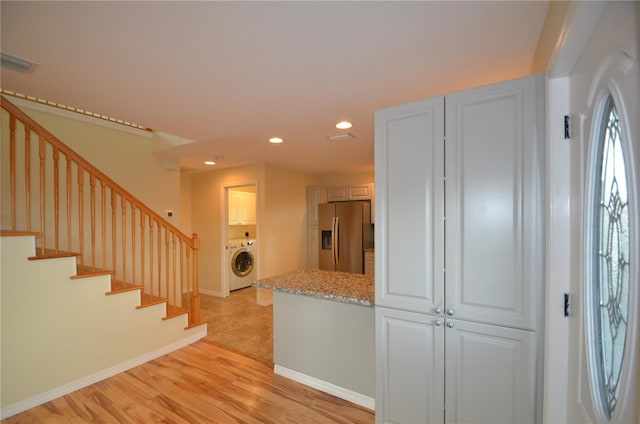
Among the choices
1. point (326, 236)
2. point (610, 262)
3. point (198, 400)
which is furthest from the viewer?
point (326, 236)

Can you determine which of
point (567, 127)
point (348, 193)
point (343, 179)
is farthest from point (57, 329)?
point (343, 179)

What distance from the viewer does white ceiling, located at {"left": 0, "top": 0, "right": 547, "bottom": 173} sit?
1.27m

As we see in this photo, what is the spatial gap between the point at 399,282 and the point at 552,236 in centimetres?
74

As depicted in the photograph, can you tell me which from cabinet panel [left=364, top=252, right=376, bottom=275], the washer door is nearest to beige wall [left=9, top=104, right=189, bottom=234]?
the washer door

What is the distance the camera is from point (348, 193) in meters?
5.56

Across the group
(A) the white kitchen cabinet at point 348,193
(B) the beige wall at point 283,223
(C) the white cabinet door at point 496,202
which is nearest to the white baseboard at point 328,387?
(C) the white cabinet door at point 496,202

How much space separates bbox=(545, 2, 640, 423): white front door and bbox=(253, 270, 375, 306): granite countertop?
1.01m

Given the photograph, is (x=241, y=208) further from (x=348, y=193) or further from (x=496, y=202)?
(x=496, y=202)

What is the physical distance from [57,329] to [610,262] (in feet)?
11.4

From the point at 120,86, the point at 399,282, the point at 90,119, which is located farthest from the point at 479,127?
the point at 90,119

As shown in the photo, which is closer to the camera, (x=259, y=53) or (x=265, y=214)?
(x=259, y=53)

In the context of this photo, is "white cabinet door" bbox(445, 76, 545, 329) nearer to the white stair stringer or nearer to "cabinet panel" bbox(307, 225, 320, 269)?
the white stair stringer

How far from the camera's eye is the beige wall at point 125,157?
10.6 ft

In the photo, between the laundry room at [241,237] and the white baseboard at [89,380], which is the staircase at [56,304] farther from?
the laundry room at [241,237]
